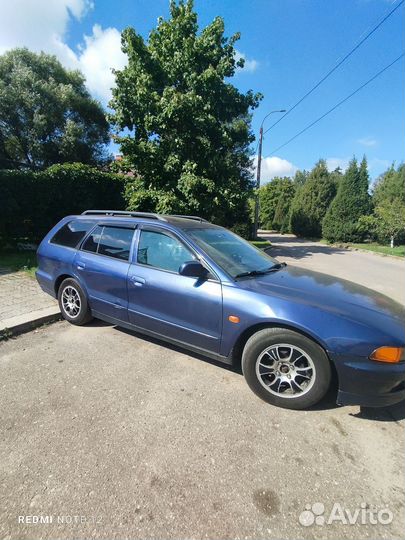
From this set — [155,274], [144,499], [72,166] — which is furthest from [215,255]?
[72,166]

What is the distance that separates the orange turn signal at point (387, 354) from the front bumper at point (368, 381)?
32 millimetres

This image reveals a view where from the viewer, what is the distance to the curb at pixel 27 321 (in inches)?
151

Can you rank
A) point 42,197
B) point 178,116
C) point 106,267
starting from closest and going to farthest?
point 106,267 → point 42,197 → point 178,116

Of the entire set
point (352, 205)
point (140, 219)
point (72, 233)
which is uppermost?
point (352, 205)

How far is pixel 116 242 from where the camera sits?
3.76m

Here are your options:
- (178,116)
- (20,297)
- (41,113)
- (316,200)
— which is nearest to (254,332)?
(20,297)

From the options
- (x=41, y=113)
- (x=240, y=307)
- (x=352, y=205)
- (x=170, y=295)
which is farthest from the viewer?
(x=352, y=205)

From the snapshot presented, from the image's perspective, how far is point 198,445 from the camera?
2217mm

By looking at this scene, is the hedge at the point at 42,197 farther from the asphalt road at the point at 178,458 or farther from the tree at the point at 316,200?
the tree at the point at 316,200

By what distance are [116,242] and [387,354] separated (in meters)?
3.08

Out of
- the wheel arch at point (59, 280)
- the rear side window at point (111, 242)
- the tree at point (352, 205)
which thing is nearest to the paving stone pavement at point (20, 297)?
the wheel arch at point (59, 280)

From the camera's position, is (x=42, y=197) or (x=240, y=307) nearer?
(x=240, y=307)

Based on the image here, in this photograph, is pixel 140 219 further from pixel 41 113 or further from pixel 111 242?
pixel 41 113

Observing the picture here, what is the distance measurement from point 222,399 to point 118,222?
2.47m
